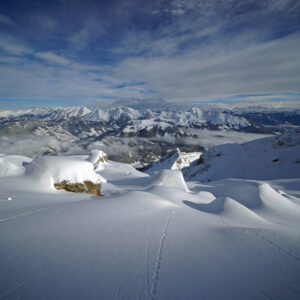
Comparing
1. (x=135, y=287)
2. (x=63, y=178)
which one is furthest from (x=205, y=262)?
(x=63, y=178)

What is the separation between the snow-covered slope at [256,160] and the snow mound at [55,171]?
4392cm

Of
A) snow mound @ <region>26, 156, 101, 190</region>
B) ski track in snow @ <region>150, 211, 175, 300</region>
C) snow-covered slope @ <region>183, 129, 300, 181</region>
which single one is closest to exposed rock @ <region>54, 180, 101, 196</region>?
snow mound @ <region>26, 156, 101, 190</region>

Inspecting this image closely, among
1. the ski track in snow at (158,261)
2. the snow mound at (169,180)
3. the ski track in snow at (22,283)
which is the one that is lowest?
the snow mound at (169,180)

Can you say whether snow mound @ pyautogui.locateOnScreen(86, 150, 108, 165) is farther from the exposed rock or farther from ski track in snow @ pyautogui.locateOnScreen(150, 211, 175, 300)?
ski track in snow @ pyautogui.locateOnScreen(150, 211, 175, 300)

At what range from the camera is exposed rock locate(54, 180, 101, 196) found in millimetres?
14312

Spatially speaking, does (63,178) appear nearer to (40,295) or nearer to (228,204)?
(40,295)

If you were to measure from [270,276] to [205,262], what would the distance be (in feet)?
5.23

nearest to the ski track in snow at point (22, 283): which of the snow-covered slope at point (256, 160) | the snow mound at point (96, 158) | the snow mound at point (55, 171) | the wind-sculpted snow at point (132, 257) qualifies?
the wind-sculpted snow at point (132, 257)

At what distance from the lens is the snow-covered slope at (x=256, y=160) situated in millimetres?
40031

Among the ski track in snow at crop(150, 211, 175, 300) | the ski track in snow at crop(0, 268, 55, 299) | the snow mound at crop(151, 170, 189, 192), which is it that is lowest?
the snow mound at crop(151, 170, 189, 192)

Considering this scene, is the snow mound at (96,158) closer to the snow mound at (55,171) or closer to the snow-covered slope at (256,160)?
the snow mound at (55,171)

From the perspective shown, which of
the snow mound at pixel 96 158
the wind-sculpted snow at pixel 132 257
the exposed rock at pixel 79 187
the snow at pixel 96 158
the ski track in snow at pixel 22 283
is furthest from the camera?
the snow at pixel 96 158

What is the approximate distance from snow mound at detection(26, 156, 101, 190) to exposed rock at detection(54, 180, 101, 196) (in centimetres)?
31

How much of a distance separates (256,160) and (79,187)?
2206 inches
